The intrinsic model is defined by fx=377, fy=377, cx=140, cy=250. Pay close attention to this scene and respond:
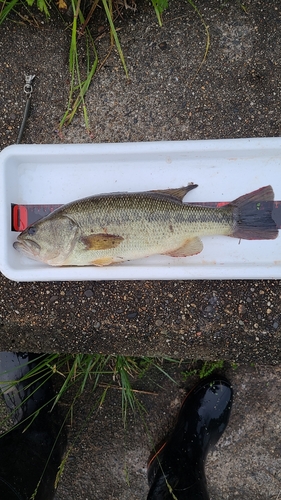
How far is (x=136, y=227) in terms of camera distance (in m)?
2.35

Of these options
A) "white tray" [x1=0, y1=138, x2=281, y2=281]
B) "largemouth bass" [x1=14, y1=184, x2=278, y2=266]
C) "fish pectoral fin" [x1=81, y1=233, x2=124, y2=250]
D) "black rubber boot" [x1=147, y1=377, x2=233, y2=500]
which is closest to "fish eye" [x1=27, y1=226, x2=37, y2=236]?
"largemouth bass" [x1=14, y1=184, x2=278, y2=266]

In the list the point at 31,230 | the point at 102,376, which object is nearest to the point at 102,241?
the point at 31,230

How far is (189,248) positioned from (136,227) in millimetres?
383

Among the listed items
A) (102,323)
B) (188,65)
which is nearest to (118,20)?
(188,65)

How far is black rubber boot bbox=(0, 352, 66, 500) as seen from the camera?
10.2 feet

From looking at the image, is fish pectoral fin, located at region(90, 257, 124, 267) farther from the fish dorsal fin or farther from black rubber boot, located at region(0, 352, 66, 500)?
black rubber boot, located at region(0, 352, 66, 500)

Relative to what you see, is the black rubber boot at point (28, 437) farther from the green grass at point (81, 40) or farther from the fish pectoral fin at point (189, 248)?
the green grass at point (81, 40)

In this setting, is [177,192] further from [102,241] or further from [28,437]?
[28,437]

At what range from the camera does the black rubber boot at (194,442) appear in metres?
3.24

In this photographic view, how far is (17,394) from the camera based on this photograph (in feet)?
10.7

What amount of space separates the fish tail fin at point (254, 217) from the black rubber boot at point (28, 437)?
199cm

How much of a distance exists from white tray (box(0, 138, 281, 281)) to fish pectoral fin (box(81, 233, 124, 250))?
Result: 8.6 inches

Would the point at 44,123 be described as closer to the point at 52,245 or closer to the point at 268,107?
the point at 52,245

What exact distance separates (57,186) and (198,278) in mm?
1205
